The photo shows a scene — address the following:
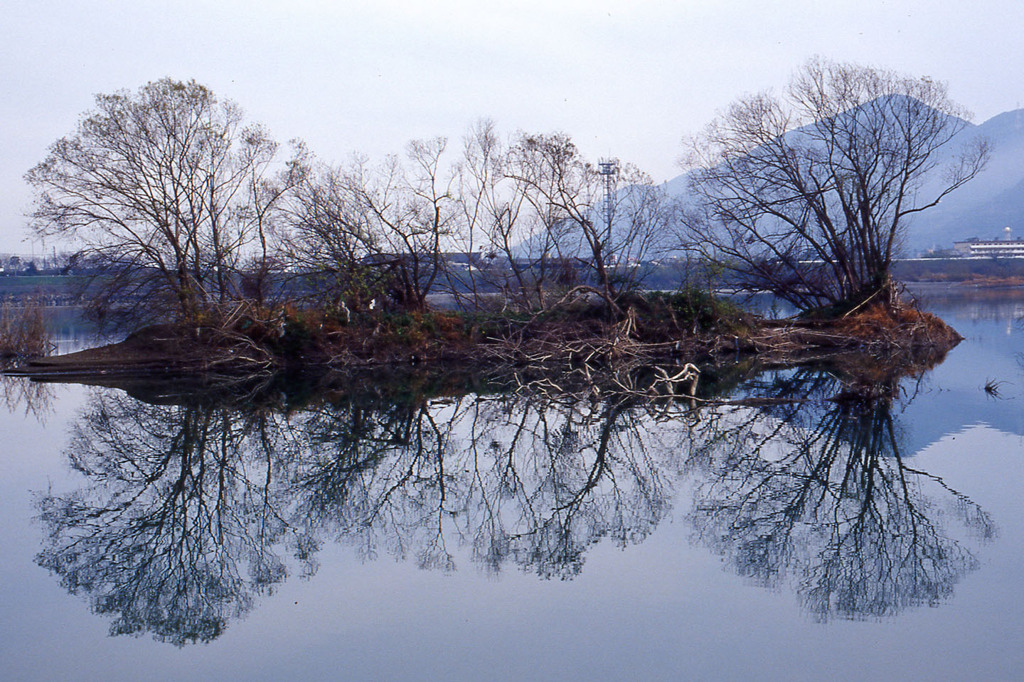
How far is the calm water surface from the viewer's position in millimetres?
5031

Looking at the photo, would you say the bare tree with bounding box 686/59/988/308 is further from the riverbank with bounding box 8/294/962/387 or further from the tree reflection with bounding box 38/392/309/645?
the tree reflection with bounding box 38/392/309/645

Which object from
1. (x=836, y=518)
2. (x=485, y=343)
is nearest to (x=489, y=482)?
(x=836, y=518)

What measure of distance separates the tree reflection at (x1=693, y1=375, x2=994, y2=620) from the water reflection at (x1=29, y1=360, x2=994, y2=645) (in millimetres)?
24

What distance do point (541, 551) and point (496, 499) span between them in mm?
1713

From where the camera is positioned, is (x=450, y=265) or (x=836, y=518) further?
(x=450, y=265)

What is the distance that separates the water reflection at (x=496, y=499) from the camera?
20.6 feet

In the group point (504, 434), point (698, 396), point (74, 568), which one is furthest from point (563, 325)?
point (74, 568)

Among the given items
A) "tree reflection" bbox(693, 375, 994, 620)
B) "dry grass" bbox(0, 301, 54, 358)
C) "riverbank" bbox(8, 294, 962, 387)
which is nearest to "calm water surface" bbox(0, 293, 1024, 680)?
"tree reflection" bbox(693, 375, 994, 620)

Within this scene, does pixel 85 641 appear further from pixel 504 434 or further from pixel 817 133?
pixel 817 133

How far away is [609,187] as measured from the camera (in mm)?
26359

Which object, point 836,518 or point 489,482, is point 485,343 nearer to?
point 489,482

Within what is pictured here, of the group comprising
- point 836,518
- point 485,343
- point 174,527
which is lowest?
point 836,518

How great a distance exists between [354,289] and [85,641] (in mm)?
17187

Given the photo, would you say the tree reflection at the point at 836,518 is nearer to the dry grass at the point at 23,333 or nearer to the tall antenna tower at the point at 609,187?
the tall antenna tower at the point at 609,187
